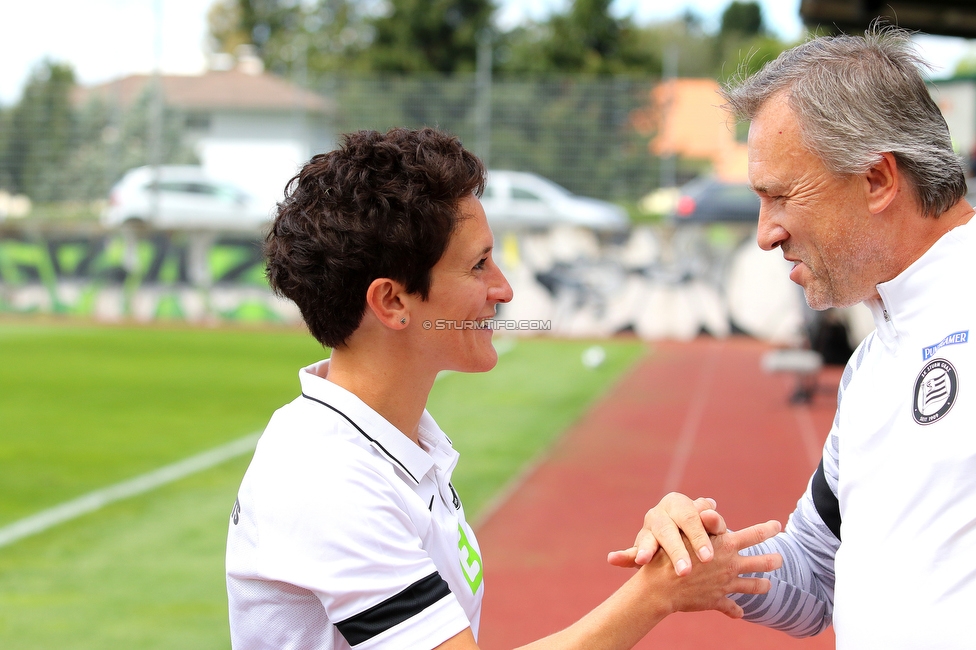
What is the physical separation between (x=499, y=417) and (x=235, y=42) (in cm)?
6131

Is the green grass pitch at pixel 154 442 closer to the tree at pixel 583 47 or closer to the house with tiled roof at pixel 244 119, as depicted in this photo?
the house with tiled roof at pixel 244 119

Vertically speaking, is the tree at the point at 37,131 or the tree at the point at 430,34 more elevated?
the tree at the point at 430,34

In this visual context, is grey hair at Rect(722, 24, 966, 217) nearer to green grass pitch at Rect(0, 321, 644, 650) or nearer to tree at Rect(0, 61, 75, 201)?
green grass pitch at Rect(0, 321, 644, 650)

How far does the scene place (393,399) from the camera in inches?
83.0

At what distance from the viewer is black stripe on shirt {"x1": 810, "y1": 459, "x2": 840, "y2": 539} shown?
7.59 feet

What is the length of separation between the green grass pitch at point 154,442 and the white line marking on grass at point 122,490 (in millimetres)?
124

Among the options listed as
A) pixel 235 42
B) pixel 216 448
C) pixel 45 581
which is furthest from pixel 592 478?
pixel 235 42

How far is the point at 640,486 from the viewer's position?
7965 mm

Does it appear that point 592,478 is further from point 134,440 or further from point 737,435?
point 134,440

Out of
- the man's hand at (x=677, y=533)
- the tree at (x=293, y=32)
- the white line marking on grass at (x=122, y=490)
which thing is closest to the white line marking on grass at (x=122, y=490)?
the white line marking on grass at (x=122, y=490)

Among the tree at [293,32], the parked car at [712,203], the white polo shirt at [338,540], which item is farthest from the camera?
the tree at [293,32]

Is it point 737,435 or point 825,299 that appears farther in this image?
point 737,435

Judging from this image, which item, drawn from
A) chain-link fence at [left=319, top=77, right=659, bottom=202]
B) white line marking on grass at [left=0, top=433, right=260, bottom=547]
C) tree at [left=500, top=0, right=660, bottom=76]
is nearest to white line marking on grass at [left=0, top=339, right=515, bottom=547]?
white line marking on grass at [left=0, top=433, right=260, bottom=547]

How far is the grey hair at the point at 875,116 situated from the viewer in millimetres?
1933
